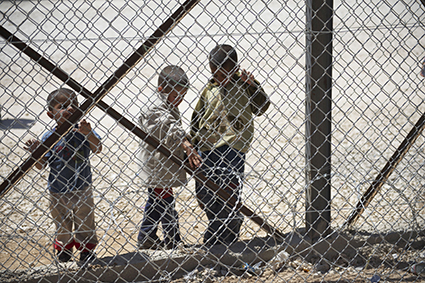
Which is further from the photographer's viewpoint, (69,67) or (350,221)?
(69,67)

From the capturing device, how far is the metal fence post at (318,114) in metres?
2.44

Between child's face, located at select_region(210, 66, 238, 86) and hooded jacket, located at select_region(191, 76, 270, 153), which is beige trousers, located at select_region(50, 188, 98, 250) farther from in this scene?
child's face, located at select_region(210, 66, 238, 86)

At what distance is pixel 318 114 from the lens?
2.58 metres

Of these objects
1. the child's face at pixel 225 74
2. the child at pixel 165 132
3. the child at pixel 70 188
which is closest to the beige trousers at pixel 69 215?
the child at pixel 70 188

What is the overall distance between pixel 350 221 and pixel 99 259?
72.3 inches

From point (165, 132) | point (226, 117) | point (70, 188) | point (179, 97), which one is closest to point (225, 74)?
point (179, 97)

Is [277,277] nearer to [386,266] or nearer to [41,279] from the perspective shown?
[386,266]

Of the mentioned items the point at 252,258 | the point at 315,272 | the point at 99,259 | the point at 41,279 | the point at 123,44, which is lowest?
the point at 41,279

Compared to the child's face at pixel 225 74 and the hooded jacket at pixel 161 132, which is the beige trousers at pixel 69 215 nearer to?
the hooded jacket at pixel 161 132

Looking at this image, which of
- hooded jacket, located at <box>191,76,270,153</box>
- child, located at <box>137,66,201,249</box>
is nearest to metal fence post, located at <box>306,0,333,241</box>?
hooded jacket, located at <box>191,76,270,153</box>

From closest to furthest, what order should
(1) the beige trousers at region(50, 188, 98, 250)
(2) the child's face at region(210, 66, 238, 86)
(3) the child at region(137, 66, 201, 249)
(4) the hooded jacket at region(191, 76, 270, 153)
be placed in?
1. (2) the child's face at region(210, 66, 238, 86)
2. (3) the child at region(137, 66, 201, 249)
3. (1) the beige trousers at region(50, 188, 98, 250)
4. (4) the hooded jacket at region(191, 76, 270, 153)

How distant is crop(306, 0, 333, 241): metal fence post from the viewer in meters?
2.44

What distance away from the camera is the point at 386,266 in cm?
274

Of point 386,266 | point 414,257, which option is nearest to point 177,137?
point 386,266
